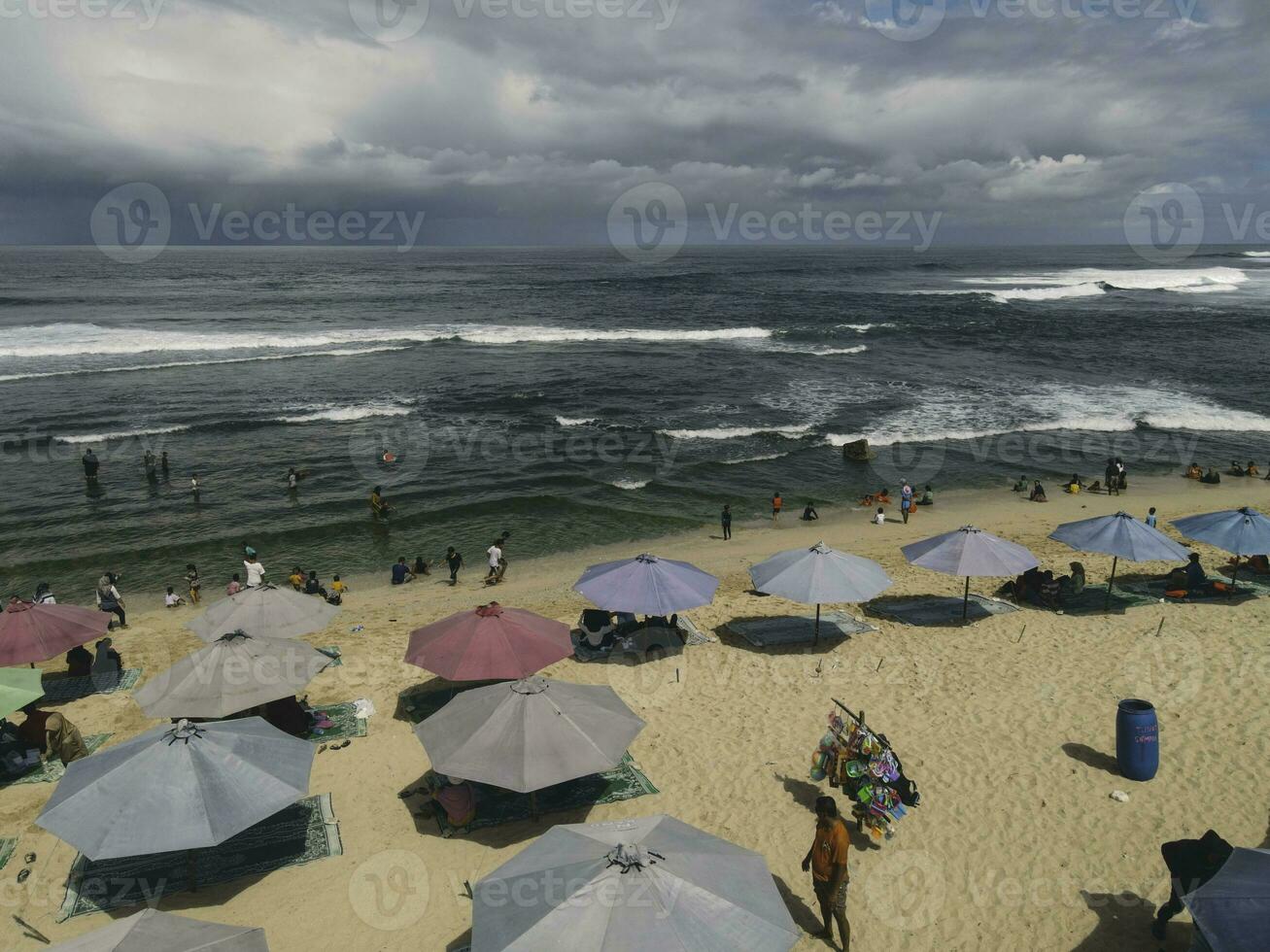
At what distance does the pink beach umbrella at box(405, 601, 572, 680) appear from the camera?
11.9 meters

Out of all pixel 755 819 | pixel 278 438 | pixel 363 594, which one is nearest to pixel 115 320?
pixel 278 438

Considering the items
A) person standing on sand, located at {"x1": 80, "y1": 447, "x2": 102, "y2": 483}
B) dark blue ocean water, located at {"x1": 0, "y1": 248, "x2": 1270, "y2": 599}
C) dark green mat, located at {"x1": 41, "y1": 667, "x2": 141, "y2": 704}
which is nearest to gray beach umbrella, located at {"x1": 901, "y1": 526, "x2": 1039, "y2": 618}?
dark blue ocean water, located at {"x1": 0, "y1": 248, "x2": 1270, "y2": 599}

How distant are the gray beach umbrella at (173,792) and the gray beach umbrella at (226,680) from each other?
2.03 m

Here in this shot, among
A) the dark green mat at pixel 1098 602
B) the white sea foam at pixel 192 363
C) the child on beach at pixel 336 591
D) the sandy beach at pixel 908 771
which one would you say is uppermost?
the white sea foam at pixel 192 363

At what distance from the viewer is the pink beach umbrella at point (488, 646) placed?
11.9 meters

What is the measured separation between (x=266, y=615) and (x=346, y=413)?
88.9 feet

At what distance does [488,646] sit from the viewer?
39.7 feet

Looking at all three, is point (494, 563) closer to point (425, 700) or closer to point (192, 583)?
point (192, 583)

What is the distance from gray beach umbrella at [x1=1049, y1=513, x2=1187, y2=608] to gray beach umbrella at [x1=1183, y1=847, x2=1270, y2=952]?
10.1 meters

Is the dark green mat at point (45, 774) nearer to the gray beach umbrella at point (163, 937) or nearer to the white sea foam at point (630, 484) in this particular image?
the gray beach umbrella at point (163, 937)

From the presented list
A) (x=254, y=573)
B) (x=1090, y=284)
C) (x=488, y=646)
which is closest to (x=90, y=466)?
(x=254, y=573)

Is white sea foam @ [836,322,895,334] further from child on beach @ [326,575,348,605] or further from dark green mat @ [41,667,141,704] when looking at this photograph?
dark green mat @ [41,667,141,704]

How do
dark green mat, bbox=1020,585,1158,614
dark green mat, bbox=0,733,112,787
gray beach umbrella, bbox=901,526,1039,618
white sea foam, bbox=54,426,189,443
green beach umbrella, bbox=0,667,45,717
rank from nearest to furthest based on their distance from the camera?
green beach umbrella, bbox=0,667,45,717 → dark green mat, bbox=0,733,112,787 → gray beach umbrella, bbox=901,526,1039,618 → dark green mat, bbox=1020,585,1158,614 → white sea foam, bbox=54,426,189,443

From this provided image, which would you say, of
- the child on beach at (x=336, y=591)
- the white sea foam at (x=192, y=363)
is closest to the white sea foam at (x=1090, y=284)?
the white sea foam at (x=192, y=363)
